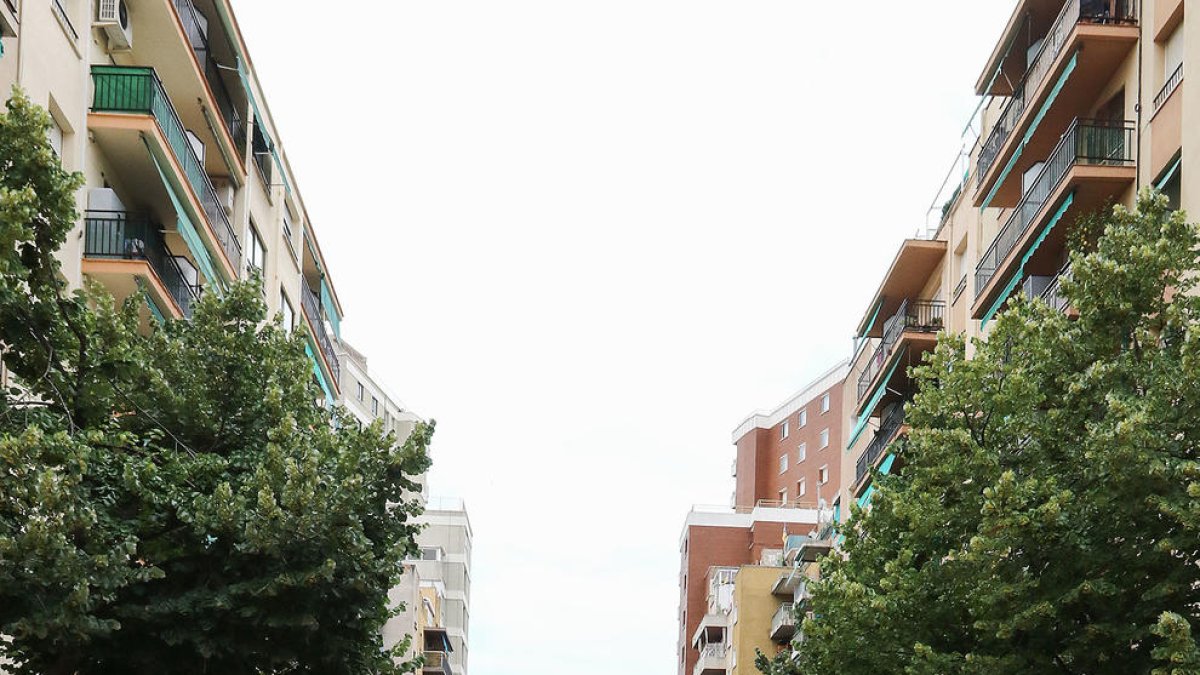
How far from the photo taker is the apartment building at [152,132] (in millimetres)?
28297

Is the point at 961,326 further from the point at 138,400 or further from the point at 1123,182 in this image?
the point at 138,400

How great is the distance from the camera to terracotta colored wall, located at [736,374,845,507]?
96750mm

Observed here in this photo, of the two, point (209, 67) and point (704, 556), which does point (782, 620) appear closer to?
point (704, 556)

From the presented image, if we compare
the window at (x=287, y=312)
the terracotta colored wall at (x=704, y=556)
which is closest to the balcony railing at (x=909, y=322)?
the window at (x=287, y=312)

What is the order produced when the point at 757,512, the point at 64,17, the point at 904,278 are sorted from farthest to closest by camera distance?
the point at 757,512, the point at 904,278, the point at 64,17

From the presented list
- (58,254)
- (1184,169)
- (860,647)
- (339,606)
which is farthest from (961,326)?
(339,606)

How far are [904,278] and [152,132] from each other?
2566cm

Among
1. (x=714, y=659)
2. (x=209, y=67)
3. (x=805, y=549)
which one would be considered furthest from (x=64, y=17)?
(x=714, y=659)

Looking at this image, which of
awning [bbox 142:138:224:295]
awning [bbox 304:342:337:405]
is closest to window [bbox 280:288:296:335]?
awning [bbox 304:342:337:405]

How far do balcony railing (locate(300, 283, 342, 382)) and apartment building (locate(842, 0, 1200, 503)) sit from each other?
1604 centimetres

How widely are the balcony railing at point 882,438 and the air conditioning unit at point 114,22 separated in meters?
23.7

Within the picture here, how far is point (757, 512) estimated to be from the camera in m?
99.7

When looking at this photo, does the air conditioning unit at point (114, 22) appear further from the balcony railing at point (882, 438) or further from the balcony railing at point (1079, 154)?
the balcony railing at point (882, 438)

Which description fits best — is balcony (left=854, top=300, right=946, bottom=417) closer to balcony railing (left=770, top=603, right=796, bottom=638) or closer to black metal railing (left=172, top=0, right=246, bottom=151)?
black metal railing (left=172, top=0, right=246, bottom=151)
